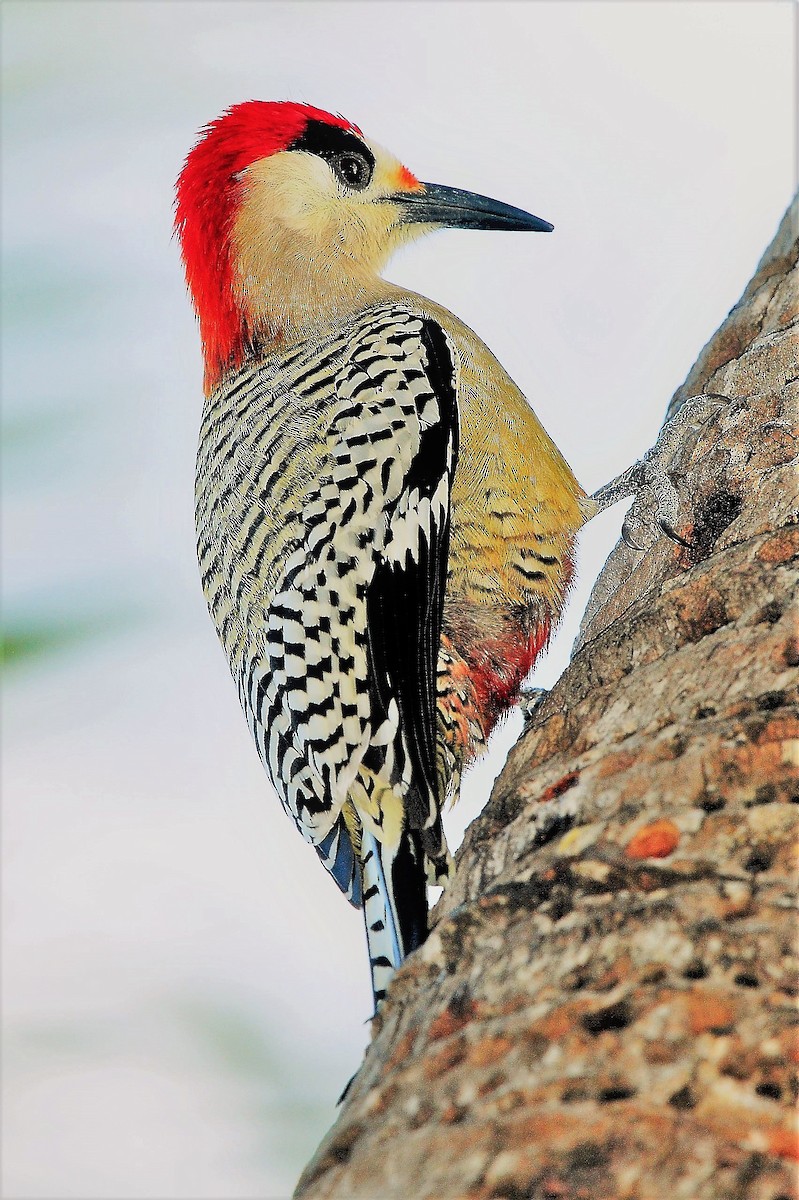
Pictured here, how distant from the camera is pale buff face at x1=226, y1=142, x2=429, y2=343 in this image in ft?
10.2

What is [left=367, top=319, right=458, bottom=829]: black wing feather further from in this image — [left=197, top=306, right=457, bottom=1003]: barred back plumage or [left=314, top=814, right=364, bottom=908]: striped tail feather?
[left=314, top=814, right=364, bottom=908]: striped tail feather

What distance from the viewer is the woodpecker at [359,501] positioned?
2346 millimetres

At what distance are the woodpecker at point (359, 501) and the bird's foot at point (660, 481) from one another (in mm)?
227

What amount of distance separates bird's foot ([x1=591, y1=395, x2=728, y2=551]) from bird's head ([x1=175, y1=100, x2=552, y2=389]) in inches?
35.4

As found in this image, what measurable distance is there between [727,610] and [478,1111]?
0.89 m

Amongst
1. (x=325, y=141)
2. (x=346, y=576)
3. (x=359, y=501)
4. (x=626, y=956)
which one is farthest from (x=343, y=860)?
(x=325, y=141)

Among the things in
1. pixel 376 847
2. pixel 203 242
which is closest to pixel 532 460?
pixel 376 847

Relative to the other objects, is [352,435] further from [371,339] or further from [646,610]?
[646,610]

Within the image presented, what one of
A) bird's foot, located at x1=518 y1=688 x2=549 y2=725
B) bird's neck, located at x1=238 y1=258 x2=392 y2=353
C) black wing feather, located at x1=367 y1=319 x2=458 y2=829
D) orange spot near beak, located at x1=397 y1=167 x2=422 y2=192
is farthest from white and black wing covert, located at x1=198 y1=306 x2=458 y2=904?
orange spot near beak, located at x1=397 y1=167 x2=422 y2=192

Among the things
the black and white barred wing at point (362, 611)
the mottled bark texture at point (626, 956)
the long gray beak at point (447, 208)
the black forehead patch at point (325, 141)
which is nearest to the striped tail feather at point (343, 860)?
the black and white barred wing at point (362, 611)

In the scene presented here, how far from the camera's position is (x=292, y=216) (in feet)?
10.3

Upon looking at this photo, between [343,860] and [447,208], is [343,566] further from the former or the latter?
[447,208]

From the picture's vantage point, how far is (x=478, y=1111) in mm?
1145

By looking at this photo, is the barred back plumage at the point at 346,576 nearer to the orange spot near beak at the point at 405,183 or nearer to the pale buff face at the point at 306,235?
the pale buff face at the point at 306,235
